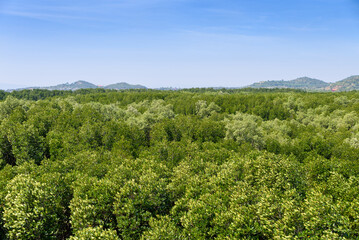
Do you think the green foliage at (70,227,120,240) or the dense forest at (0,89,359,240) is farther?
the dense forest at (0,89,359,240)

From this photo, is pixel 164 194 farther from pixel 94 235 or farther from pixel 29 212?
pixel 29 212

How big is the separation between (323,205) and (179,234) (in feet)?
54.4

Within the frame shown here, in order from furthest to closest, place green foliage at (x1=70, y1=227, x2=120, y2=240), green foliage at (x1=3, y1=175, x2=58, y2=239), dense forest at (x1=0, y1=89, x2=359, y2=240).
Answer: green foliage at (x1=3, y1=175, x2=58, y2=239), dense forest at (x1=0, y1=89, x2=359, y2=240), green foliage at (x1=70, y1=227, x2=120, y2=240)

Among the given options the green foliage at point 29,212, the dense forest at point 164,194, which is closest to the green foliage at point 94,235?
the dense forest at point 164,194

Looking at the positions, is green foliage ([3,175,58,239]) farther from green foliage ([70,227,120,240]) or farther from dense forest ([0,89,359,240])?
green foliage ([70,227,120,240])

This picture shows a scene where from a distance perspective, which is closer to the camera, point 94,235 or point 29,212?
point 94,235

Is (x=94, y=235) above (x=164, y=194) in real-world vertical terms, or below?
below

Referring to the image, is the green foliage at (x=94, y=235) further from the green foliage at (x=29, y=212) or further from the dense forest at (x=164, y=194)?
the green foliage at (x=29, y=212)

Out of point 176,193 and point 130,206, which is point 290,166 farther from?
point 130,206

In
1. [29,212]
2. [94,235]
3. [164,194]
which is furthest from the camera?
[164,194]

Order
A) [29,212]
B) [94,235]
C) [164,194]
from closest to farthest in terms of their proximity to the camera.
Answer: [94,235]
[29,212]
[164,194]

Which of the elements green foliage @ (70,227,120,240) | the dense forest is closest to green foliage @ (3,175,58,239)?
the dense forest

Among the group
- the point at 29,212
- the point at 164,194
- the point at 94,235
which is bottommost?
the point at 94,235

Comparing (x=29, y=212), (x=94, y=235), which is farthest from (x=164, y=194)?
(x=29, y=212)
